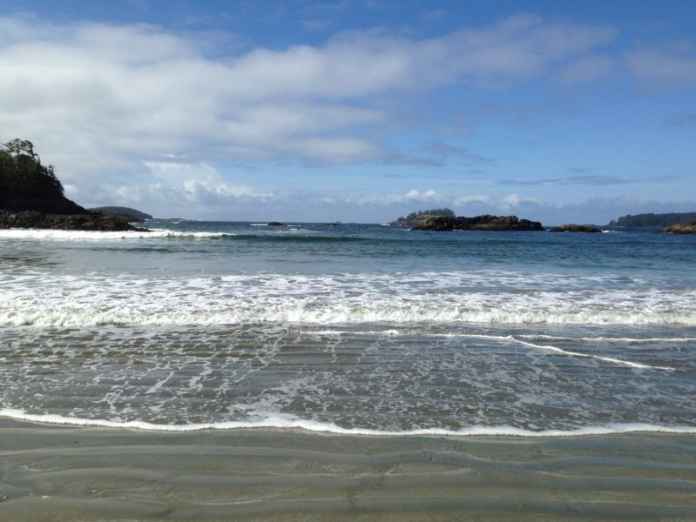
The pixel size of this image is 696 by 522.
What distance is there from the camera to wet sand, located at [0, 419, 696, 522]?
10.2 feet

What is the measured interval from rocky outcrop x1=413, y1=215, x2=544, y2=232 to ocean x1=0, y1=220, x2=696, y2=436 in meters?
77.4

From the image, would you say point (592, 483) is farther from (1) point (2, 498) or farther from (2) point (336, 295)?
(2) point (336, 295)

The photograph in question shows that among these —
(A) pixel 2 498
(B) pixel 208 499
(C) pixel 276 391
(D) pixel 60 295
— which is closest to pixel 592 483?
(B) pixel 208 499

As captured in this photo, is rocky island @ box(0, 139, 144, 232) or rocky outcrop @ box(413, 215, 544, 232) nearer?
rocky island @ box(0, 139, 144, 232)

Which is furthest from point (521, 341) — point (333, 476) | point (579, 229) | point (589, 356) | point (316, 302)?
point (579, 229)

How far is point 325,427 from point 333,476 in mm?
907

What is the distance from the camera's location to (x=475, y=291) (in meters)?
13.4

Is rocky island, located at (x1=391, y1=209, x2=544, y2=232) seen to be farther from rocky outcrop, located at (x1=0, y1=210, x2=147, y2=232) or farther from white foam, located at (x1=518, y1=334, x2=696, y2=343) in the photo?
white foam, located at (x1=518, y1=334, x2=696, y2=343)

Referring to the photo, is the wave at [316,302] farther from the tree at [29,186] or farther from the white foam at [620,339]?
the tree at [29,186]

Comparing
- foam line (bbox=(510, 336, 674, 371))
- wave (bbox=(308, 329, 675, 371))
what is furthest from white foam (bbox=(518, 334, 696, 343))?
foam line (bbox=(510, 336, 674, 371))

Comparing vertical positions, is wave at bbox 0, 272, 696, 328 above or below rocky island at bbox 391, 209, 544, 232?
below

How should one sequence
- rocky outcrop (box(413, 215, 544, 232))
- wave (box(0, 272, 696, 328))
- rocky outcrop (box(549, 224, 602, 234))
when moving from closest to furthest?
1. wave (box(0, 272, 696, 328))
2. rocky outcrop (box(413, 215, 544, 232))
3. rocky outcrop (box(549, 224, 602, 234))

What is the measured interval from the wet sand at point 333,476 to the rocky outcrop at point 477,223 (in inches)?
3411

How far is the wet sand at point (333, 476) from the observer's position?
3.10 m
